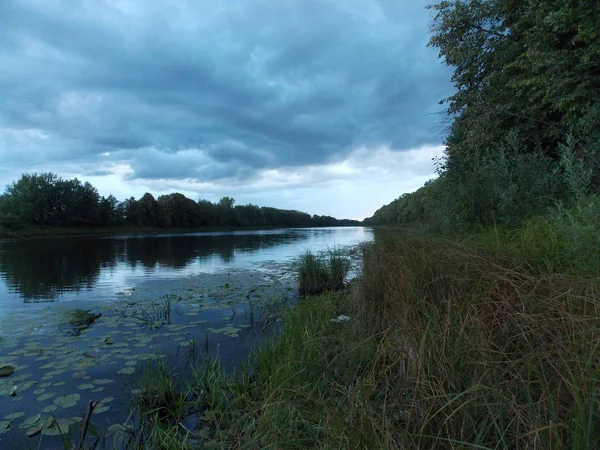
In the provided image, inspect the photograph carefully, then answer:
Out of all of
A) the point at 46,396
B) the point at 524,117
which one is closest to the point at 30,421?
the point at 46,396

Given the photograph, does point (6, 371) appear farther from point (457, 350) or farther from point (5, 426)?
point (457, 350)

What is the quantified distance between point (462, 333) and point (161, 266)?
19.5m

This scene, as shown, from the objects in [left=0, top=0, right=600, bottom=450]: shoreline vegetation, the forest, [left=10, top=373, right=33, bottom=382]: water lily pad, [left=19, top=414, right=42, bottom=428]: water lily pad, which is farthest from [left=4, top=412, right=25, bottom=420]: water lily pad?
the forest

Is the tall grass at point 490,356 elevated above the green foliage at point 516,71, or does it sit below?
below

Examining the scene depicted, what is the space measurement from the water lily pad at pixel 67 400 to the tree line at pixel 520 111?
22.0 feet

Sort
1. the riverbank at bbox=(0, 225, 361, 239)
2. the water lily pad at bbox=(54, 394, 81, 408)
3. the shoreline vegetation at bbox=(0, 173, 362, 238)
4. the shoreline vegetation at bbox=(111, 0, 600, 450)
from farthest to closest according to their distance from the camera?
the shoreline vegetation at bbox=(0, 173, 362, 238), the riverbank at bbox=(0, 225, 361, 239), the water lily pad at bbox=(54, 394, 81, 408), the shoreline vegetation at bbox=(111, 0, 600, 450)

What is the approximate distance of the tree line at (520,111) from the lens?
700 cm

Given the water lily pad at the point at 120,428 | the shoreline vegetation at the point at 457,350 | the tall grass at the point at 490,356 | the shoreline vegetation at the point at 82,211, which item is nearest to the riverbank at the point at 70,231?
the shoreline vegetation at the point at 82,211

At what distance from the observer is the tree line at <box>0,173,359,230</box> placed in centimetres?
7212

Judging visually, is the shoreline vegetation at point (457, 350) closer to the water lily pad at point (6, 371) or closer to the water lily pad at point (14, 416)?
the water lily pad at point (14, 416)

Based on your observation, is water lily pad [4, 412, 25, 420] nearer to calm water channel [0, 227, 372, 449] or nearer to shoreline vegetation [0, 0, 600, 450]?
calm water channel [0, 227, 372, 449]

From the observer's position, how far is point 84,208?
84875 mm

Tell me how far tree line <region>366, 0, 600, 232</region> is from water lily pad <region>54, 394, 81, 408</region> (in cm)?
670

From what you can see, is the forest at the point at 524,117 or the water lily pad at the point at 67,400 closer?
the water lily pad at the point at 67,400
